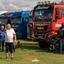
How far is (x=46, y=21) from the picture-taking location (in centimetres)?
2344

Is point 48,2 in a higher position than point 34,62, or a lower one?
higher

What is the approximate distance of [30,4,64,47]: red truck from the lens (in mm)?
23156

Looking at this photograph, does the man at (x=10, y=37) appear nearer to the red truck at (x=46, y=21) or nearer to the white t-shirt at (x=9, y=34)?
the white t-shirt at (x=9, y=34)

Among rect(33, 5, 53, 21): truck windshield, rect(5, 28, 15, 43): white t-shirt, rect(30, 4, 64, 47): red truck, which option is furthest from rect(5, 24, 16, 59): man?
rect(33, 5, 53, 21): truck windshield

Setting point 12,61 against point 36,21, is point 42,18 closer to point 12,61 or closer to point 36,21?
point 36,21

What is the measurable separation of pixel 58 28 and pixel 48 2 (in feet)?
7.29

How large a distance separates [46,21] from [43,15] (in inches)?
18.9

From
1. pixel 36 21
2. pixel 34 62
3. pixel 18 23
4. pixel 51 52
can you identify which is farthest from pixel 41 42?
pixel 18 23

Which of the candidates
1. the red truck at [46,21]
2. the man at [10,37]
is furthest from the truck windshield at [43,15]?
the man at [10,37]

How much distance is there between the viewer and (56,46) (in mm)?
20906

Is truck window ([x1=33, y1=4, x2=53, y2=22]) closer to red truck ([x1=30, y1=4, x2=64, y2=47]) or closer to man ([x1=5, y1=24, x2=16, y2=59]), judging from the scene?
red truck ([x1=30, y1=4, x2=64, y2=47])

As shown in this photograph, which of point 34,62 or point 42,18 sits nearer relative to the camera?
point 34,62

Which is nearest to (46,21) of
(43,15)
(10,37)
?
(43,15)

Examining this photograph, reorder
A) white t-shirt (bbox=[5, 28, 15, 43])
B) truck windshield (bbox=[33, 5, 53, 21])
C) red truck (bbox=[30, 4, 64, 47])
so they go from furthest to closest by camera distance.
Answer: truck windshield (bbox=[33, 5, 53, 21]), red truck (bbox=[30, 4, 64, 47]), white t-shirt (bbox=[5, 28, 15, 43])
